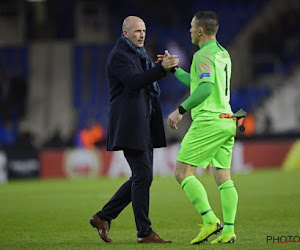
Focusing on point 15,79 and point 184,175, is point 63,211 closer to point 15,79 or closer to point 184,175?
point 184,175

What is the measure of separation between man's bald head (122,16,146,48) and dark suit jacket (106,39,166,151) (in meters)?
0.09

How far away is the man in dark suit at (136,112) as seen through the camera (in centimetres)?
721

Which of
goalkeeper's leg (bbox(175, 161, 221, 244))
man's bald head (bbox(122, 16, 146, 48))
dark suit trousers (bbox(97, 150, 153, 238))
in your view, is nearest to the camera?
goalkeeper's leg (bbox(175, 161, 221, 244))

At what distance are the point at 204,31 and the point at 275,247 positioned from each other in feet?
6.65

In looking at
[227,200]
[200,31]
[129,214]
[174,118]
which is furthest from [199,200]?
[129,214]

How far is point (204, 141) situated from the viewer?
6.93 metres

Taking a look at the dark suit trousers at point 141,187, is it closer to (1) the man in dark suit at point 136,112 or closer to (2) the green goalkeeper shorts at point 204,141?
(1) the man in dark suit at point 136,112

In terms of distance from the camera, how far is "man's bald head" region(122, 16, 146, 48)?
7.43 meters

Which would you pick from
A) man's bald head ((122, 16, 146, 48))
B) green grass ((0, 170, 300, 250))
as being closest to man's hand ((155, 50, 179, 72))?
man's bald head ((122, 16, 146, 48))

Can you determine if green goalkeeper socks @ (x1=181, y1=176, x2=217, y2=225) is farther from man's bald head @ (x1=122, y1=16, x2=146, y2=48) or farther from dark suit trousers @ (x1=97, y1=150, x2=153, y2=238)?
man's bald head @ (x1=122, y1=16, x2=146, y2=48)

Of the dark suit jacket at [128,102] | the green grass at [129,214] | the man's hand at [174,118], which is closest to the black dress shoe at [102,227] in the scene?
the green grass at [129,214]

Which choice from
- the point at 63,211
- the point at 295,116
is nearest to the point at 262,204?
the point at 63,211

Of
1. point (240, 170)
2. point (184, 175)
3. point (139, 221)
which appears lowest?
point (240, 170)

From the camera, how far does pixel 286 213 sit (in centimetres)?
1012
